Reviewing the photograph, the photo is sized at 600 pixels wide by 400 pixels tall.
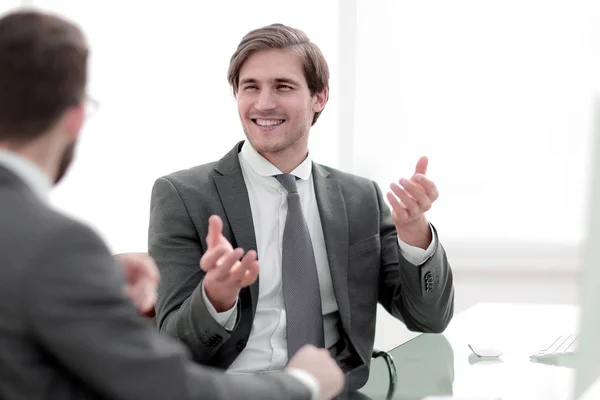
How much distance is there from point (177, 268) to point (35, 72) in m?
1.26

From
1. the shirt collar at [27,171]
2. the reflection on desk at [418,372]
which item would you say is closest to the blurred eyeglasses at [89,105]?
the shirt collar at [27,171]

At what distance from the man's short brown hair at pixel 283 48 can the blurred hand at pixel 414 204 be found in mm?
697

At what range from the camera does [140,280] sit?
1.39 meters

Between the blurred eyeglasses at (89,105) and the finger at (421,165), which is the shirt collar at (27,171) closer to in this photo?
the blurred eyeglasses at (89,105)

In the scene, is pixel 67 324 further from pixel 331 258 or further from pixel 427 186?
pixel 331 258

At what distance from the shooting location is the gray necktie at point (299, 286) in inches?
94.7

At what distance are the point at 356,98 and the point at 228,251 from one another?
9.70 ft

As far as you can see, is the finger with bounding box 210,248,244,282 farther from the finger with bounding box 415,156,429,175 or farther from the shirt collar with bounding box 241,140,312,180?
the shirt collar with bounding box 241,140,312,180

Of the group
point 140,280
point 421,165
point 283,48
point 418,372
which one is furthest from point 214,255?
point 283,48

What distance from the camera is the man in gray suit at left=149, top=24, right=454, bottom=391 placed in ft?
7.68

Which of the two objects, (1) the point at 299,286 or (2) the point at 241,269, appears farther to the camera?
(1) the point at 299,286

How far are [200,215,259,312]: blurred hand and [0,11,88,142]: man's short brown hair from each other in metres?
0.56

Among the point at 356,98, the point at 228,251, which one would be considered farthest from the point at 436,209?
the point at 228,251

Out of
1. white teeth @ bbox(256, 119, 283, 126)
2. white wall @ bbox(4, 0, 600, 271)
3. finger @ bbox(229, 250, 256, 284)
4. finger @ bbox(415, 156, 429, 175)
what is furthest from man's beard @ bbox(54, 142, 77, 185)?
white wall @ bbox(4, 0, 600, 271)
